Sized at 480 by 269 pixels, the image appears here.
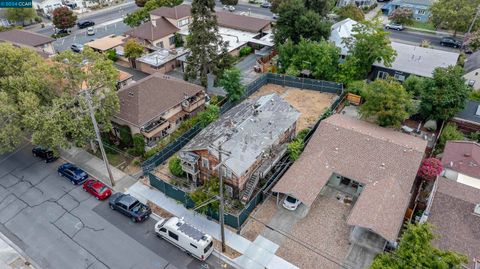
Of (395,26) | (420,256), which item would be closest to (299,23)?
(395,26)

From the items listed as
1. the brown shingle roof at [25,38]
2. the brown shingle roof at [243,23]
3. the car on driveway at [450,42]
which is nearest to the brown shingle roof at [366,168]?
the brown shingle roof at [243,23]

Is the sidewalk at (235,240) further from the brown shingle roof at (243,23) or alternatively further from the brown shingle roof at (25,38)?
the brown shingle roof at (243,23)

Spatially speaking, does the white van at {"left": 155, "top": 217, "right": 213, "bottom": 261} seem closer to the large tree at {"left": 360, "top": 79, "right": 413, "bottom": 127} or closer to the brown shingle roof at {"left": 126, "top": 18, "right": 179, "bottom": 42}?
the large tree at {"left": 360, "top": 79, "right": 413, "bottom": 127}

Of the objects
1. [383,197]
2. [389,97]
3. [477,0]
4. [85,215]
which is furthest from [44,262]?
[477,0]

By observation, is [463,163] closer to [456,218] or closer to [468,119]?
[456,218]

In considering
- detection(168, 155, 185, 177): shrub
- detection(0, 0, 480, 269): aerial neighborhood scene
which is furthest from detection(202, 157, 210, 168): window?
detection(168, 155, 185, 177): shrub

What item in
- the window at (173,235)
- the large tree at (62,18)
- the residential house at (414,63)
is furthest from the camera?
the large tree at (62,18)
